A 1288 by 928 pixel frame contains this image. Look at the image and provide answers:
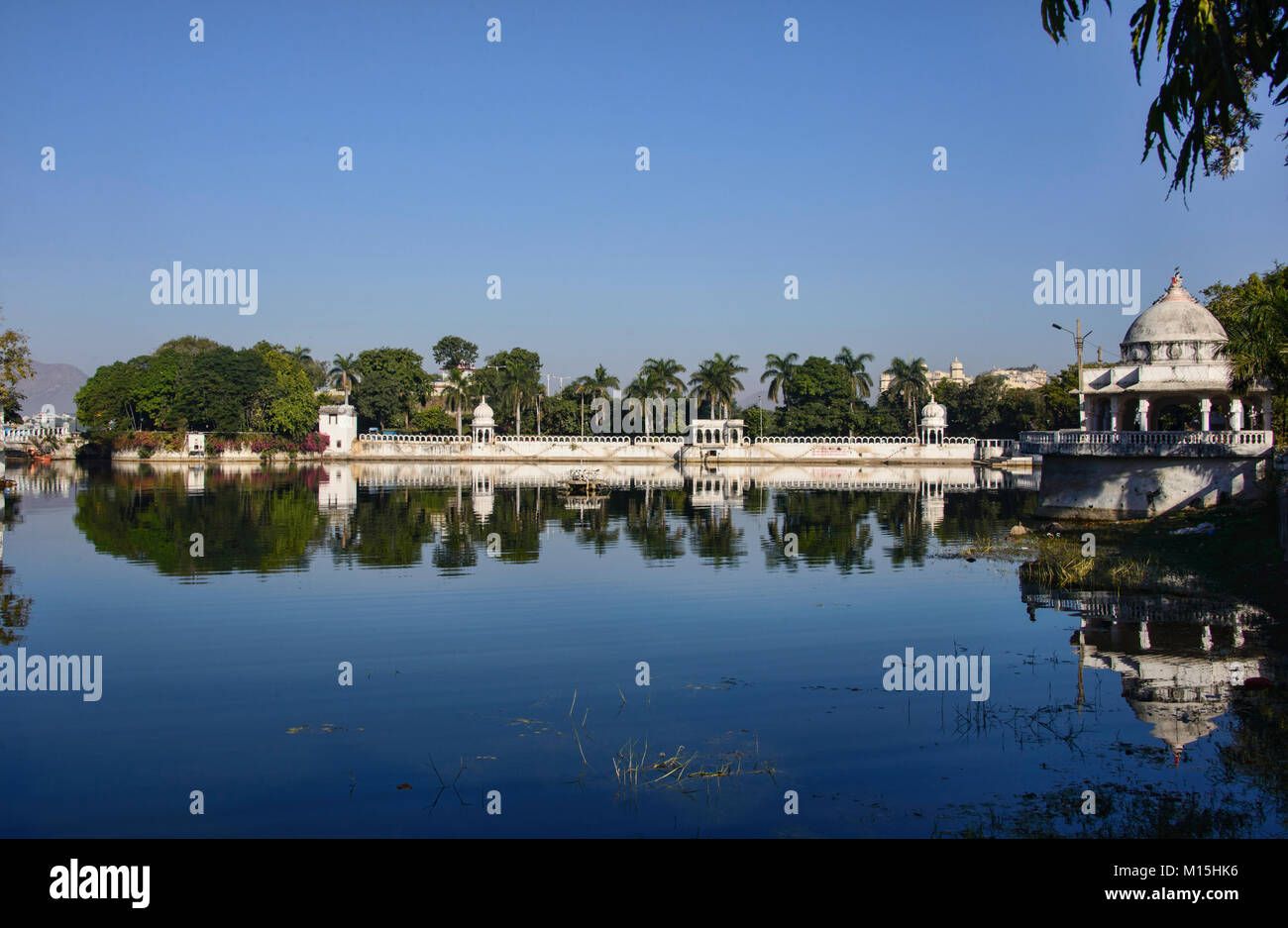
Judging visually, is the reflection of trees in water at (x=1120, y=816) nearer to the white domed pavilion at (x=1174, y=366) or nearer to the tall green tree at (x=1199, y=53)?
the tall green tree at (x=1199, y=53)

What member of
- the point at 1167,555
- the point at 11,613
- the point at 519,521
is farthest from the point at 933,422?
the point at 11,613

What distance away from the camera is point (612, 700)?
15031mm

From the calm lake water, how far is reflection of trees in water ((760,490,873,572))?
0.53 metres

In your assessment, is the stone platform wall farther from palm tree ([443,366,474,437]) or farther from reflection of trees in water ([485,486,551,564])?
palm tree ([443,366,474,437])

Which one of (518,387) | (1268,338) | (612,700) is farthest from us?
(518,387)

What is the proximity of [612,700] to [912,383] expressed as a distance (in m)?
102

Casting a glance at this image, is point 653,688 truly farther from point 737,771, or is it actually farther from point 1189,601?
point 1189,601

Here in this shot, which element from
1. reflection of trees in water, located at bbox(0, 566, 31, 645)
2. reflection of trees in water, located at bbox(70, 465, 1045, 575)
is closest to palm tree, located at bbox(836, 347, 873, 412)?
reflection of trees in water, located at bbox(70, 465, 1045, 575)

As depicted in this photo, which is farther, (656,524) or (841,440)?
(841,440)

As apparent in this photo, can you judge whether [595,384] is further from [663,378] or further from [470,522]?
[470,522]

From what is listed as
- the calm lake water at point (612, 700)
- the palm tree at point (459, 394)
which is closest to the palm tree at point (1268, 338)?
the calm lake water at point (612, 700)

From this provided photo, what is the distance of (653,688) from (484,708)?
276cm

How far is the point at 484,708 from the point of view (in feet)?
47.9
